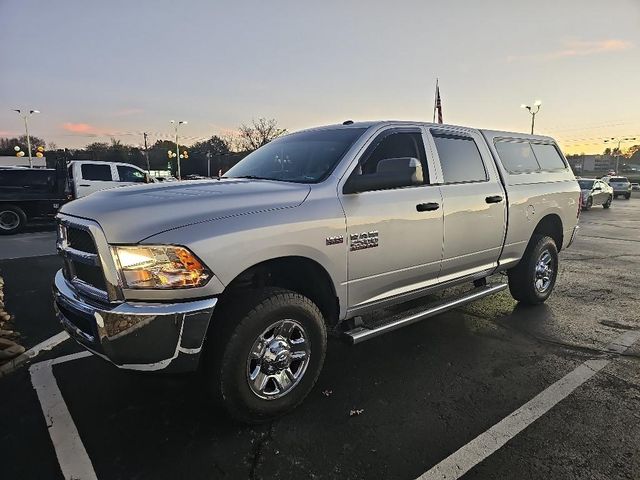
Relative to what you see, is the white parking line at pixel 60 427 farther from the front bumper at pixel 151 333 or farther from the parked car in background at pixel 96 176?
the parked car in background at pixel 96 176

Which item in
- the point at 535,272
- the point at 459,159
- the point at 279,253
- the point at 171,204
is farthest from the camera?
the point at 535,272

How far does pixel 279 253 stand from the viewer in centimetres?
285

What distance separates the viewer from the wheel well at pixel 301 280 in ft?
10.2

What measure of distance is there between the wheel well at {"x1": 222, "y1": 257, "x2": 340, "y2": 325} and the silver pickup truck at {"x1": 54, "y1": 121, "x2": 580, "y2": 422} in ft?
0.04

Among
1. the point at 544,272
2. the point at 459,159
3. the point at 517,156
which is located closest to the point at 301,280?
the point at 459,159

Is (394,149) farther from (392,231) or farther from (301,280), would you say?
(301,280)

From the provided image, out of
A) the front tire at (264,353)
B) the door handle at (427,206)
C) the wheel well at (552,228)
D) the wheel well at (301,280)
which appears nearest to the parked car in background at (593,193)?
the wheel well at (552,228)

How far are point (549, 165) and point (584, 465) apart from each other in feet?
13.4

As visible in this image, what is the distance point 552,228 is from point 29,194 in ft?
44.6

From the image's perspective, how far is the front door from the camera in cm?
328

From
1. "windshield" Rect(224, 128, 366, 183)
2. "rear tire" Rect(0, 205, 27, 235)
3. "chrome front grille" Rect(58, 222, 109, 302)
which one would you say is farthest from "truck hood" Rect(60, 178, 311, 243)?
"rear tire" Rect(0, 205, 27, 235)

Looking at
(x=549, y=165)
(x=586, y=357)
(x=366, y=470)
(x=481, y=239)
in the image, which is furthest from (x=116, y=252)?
(x=549, y=165)

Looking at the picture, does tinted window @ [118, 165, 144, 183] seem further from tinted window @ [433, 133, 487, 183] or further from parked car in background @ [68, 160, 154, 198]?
tinted window @ [433, 133, 487, 183]

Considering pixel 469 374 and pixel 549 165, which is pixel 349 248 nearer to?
pixel 469 374
